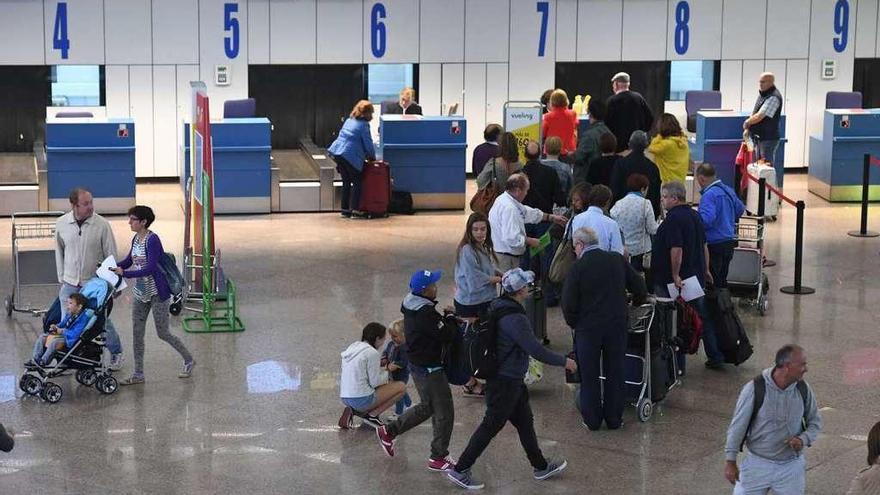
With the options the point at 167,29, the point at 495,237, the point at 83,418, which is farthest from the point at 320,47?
the point at 83,418

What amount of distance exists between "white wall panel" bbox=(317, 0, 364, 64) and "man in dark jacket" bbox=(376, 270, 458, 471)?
43.7 feet

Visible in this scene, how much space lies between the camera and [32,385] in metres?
10.6

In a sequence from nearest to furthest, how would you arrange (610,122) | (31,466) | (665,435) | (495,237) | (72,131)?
(31,466) < (665,435) < (495,237) < (610,122) < (72,131)

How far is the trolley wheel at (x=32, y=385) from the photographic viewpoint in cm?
1059

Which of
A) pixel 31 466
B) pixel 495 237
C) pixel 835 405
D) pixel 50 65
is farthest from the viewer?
pixel 50 65

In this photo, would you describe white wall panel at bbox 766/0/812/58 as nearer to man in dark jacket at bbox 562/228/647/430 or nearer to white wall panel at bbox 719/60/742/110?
white wall panel at bbox 719/60/742/110

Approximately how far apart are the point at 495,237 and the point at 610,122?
15.3 ft

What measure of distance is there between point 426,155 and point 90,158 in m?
4.55

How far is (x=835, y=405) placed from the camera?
34.9 ft

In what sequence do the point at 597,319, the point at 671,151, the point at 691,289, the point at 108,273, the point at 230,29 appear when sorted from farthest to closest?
the point at 230,29, the point at 671,151, the point at 691,289, the point at 108,273, the point at 597,319

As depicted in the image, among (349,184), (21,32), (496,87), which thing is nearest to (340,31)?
(496,87)

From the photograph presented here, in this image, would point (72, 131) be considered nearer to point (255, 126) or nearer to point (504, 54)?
point (255, 126)

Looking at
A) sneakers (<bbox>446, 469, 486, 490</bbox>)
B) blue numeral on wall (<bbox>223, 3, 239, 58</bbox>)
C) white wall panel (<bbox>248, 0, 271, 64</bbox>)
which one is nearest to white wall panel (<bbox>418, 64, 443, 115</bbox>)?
white wall panel (<bbox>248, 0, 271, 64</bbox>)

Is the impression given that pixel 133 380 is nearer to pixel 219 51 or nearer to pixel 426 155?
pixel 426 155
